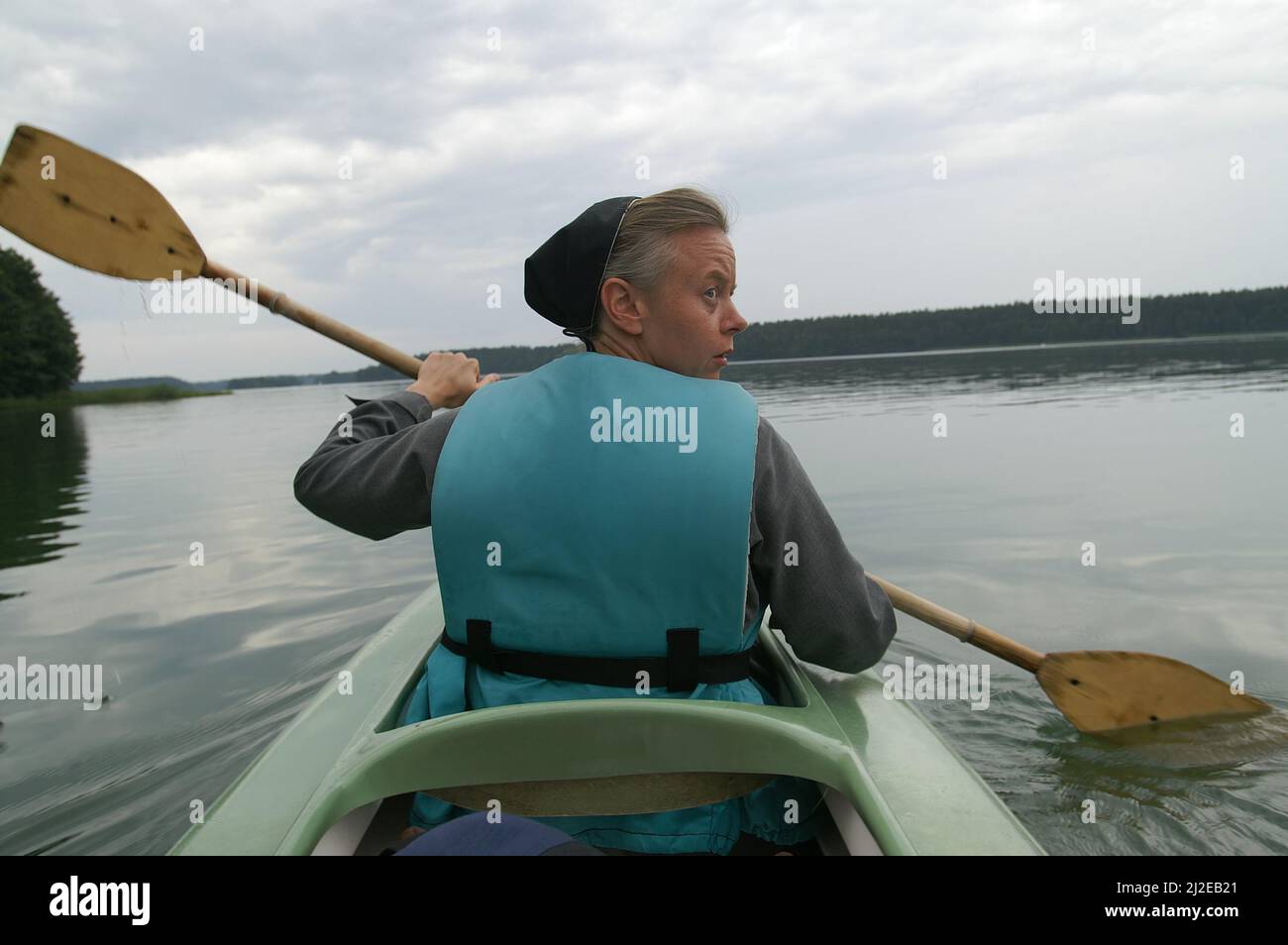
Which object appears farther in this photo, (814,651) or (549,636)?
(814,651)

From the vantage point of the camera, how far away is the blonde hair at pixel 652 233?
2.02m

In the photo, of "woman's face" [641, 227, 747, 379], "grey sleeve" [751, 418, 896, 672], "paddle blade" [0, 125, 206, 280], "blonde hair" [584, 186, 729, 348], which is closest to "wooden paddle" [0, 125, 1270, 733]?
"paddle blade" [0, 125, 206, 280]

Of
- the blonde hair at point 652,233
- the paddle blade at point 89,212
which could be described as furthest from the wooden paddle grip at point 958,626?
the paddle blade at point 89,212

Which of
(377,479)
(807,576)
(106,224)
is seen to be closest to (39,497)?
(106,224)

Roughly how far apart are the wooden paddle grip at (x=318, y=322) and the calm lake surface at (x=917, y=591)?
5.79 ft

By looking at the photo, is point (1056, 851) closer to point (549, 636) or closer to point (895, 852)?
point (895, 852)

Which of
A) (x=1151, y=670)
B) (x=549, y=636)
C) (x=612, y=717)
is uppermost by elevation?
(x=549, y=636)

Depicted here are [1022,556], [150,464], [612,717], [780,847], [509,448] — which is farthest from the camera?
[150,464]

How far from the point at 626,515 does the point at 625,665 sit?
1.07ft

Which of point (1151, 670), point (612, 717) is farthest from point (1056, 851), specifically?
point (612, 717)

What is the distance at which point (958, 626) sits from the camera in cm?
322

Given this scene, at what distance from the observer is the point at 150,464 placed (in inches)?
600
